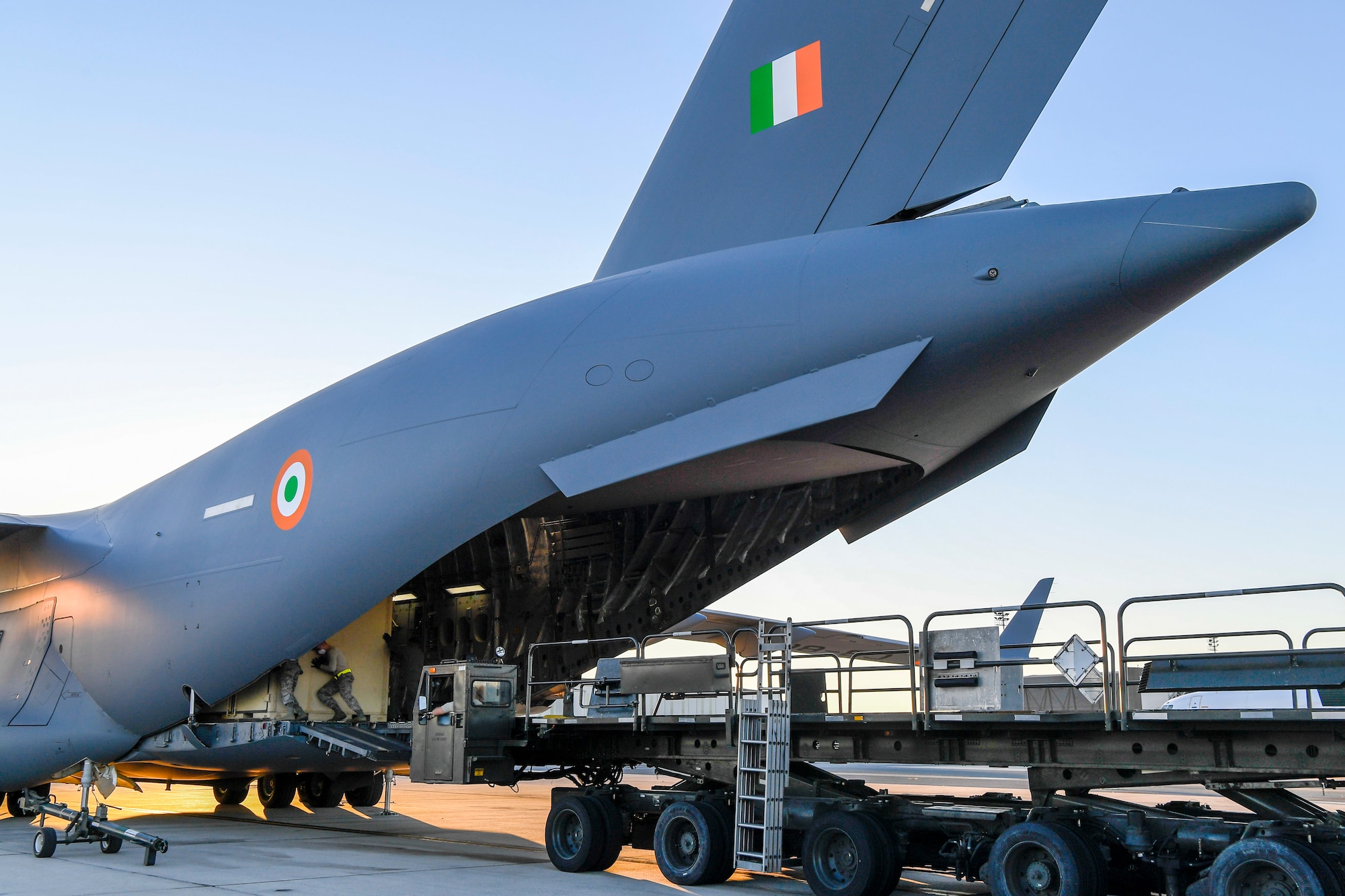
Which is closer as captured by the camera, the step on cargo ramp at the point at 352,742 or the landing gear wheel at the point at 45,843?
the landing gear wheel at the point at 45,843

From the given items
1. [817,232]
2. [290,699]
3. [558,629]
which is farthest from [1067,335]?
[290,699]

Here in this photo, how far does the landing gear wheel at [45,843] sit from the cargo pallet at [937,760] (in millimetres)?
3661

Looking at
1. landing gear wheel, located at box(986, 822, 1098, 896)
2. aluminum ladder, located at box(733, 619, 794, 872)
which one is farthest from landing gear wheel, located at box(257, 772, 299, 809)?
landing gear wheel, located at box(986, 822, 1098, 896)

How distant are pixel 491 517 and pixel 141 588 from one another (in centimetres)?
563

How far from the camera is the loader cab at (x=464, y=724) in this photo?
1098 cm

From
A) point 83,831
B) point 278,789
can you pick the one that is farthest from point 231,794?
point 83,831

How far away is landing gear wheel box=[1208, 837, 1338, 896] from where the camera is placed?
21.4 feet

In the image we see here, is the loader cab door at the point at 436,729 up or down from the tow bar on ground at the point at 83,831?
up

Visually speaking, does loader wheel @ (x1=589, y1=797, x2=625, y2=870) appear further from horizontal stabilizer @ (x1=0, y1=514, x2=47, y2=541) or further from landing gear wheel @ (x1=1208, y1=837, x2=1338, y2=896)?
horizontal stabilizer @ (x1=0, y1=514, x2=47, y2=541)

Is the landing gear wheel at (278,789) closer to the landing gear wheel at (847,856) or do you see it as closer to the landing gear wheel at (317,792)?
the landing gear wheel at (317,792)

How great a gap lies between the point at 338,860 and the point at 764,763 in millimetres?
4743

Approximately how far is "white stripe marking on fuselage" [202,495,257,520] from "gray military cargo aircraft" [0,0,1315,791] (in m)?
0.04

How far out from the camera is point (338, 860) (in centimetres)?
1152

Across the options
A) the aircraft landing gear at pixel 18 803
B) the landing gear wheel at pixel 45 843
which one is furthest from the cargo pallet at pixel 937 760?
the aircraft landing gear at pixel 18 803
